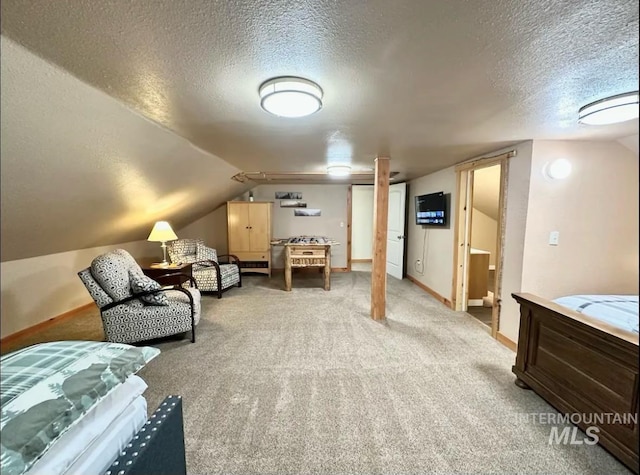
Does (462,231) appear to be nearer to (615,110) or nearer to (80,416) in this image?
(615,110)

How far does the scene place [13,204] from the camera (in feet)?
5.64

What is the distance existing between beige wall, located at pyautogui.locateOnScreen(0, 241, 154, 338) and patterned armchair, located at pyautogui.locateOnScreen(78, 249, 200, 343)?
0.51 meters

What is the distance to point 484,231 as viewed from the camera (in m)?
3.80

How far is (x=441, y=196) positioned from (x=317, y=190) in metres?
2.57

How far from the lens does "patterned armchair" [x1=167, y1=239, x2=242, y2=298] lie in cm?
396

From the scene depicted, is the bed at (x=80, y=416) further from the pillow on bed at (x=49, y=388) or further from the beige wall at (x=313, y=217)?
the beige wall at (x=313, y=217)

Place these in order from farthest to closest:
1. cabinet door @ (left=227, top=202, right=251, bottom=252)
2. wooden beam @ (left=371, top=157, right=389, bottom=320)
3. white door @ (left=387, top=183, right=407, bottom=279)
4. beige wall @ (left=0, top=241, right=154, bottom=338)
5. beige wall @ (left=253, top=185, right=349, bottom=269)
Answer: beige wall @ (left=253, top=185, right=349, bottom=269), cabinet door @ (left=227, top=202, right=251, bottom=252), white door @ (left=387, top=183, right=407, bottom=279), wooden beam @ (left=371, top=157, right=389, bottom=320), beige wall @ (left=0, top=241, right=154, bottom=338)

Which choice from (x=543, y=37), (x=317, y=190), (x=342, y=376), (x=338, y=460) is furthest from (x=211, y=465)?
(x=317, y=190)

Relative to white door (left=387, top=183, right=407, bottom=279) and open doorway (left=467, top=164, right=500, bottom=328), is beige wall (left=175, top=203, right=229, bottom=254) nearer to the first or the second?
white door (left=387, top=183, right=407, bottom=279)

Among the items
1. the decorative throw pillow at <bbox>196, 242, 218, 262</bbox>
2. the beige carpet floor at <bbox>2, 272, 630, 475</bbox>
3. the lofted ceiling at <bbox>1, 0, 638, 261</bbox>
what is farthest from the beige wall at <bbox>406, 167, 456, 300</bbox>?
the decorative throw pillow at <bbox>196, 242, 218, 262</bbox>

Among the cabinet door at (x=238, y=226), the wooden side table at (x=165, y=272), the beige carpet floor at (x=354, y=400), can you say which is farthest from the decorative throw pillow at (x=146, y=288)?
the cabinet door at (x=238, y=226)

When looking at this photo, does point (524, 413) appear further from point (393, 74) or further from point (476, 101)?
point (393, 74)

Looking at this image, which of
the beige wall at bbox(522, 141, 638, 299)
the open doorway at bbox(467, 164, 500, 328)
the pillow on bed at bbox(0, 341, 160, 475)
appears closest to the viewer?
the beige wall at bbox(522, 141, 638, 299)

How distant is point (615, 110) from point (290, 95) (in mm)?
1209
